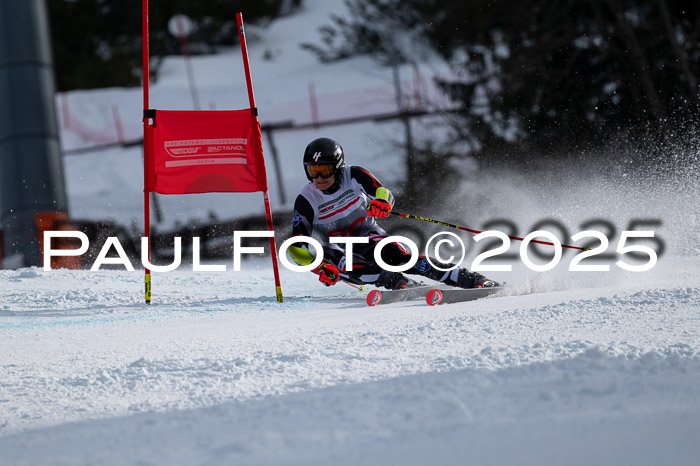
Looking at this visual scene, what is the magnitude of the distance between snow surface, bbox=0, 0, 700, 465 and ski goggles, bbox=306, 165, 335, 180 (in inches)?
40.6

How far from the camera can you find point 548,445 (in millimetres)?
2648

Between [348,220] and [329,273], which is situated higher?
[348,220]

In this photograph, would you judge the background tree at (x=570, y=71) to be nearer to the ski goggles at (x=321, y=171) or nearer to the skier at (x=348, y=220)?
the skier at (x=348, y=220)

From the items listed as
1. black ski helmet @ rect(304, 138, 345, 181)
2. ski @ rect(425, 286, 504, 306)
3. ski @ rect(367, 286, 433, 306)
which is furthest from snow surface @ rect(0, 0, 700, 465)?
black ski helmet @ rect(304, 138, 345, 181)

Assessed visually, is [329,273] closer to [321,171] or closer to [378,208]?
[378,208]

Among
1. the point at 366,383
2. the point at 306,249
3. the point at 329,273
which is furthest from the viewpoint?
the point at 306,249

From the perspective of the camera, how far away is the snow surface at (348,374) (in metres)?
2.71

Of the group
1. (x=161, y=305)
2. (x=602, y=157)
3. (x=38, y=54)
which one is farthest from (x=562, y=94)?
(x=161, y=305)

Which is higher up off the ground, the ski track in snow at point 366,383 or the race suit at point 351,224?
the race suit at point 351,224

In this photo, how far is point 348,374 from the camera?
3.50 metres

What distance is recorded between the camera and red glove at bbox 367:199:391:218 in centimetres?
646

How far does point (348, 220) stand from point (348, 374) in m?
3.34

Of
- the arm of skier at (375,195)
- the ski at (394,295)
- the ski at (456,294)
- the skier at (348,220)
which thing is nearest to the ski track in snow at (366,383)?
the ski at (456,294)

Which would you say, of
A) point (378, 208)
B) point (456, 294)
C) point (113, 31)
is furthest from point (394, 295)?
point (113, 31)
